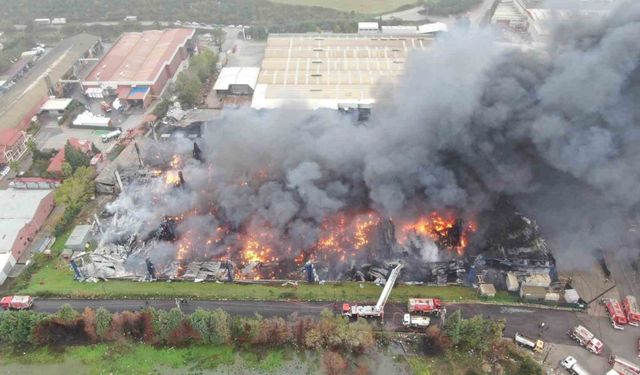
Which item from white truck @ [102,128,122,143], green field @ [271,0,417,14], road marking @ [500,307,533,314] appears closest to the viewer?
road marking @ [500,307,533,314]

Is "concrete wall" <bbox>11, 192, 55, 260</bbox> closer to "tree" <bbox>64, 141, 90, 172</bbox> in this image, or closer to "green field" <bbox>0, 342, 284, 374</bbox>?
"tree" <bbox>64, 141, 90, 172</bbox>

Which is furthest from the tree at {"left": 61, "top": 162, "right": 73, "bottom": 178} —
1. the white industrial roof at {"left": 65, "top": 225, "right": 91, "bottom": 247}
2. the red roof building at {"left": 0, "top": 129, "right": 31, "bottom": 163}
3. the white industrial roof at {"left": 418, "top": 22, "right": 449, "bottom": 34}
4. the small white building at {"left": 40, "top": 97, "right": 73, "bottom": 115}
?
the white industrial roof at {"left": 418, "top": 22, "right": 449, "bottom": 34}

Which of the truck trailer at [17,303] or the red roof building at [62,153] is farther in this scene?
the red roof building at [62,153]

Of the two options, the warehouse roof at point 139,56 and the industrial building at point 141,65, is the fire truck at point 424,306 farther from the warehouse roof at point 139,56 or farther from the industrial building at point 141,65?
the warehouse roof at point 139,56

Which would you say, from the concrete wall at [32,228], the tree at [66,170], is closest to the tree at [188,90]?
the tree at [66,170]

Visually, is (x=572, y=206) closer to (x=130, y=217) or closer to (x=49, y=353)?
(x=130, y=217)

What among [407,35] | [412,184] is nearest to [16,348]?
[412,184]
